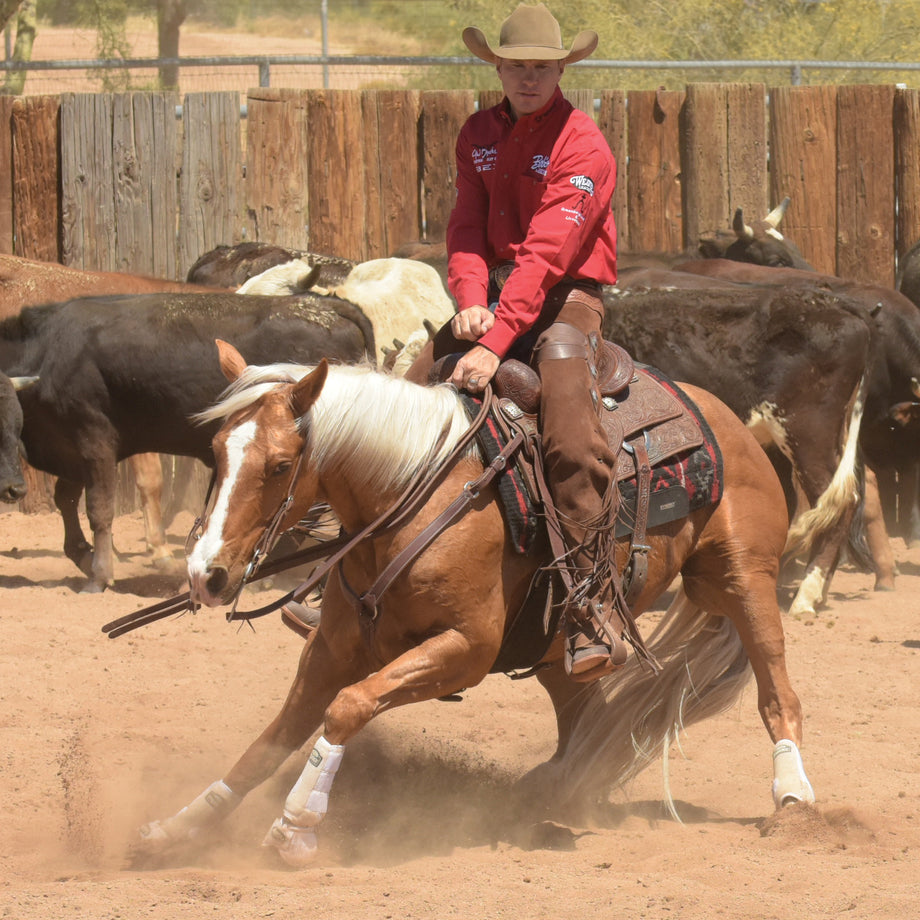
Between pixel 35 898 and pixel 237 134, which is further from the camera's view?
pixel 237 134

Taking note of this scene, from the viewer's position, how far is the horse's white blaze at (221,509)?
3.88 m

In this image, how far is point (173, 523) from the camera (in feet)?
37.4

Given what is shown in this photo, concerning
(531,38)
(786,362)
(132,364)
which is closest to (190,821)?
(531,38)

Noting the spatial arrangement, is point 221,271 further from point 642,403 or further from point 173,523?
point 642,403

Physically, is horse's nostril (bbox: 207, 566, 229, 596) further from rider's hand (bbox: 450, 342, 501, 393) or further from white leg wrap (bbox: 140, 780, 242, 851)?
rider's hand (bbox: 450, 342, 501, 393)

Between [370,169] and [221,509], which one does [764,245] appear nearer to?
[370,169]

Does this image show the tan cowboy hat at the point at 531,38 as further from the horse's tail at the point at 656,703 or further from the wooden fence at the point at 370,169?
the wooden fence at the point at 370,169

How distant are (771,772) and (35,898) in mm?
3064

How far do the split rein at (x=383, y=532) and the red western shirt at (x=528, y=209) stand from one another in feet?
1.27

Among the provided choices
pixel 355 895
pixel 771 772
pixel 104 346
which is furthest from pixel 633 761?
pixel 104 346

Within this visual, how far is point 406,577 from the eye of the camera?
4250 mm

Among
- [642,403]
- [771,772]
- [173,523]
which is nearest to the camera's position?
[642,403]

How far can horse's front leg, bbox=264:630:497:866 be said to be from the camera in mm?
4062

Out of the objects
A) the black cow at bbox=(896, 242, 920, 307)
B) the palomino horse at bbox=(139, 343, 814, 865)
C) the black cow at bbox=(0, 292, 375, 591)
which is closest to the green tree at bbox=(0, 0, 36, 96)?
the black cow at bbox=(0, 292, 375, 591)
